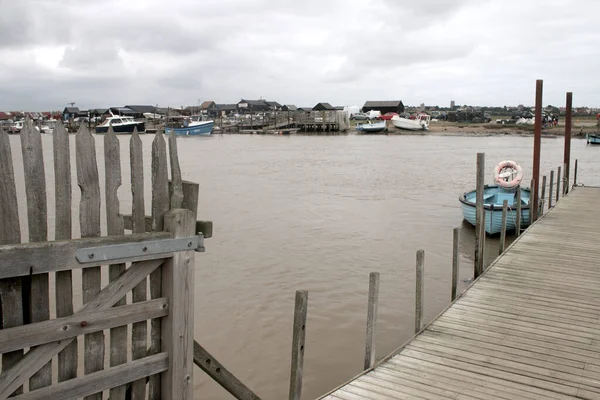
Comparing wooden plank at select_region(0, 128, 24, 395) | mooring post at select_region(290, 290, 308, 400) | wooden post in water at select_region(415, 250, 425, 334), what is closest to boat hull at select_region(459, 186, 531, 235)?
wooden post in water at select_region(415, 250, 425, 334)

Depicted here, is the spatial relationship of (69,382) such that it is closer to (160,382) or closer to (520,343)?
(160,382)

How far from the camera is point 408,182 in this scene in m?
31.7

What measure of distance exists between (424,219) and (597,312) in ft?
41.8

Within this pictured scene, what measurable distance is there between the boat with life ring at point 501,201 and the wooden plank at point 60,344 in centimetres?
1390

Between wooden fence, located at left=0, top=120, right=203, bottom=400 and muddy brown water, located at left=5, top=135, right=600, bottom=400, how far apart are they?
4.33m

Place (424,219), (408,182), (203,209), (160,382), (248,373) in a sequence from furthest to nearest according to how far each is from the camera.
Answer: (408,182)
(203,209)
(424,219)
(248,373)
(160,382)

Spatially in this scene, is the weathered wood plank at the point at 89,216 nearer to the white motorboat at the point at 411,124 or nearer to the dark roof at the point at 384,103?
the white motorboat at the point at 411,124

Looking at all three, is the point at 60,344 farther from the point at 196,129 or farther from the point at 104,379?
the point at 196,129

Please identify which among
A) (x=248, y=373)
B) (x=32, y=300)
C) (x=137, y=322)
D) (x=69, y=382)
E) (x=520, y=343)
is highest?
(x=32, y=300)

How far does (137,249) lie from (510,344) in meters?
4.94

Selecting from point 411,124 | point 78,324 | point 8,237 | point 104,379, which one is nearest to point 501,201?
point 104,379

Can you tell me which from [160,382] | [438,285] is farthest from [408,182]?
[160,382]

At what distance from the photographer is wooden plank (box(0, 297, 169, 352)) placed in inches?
108

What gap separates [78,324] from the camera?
292cm
